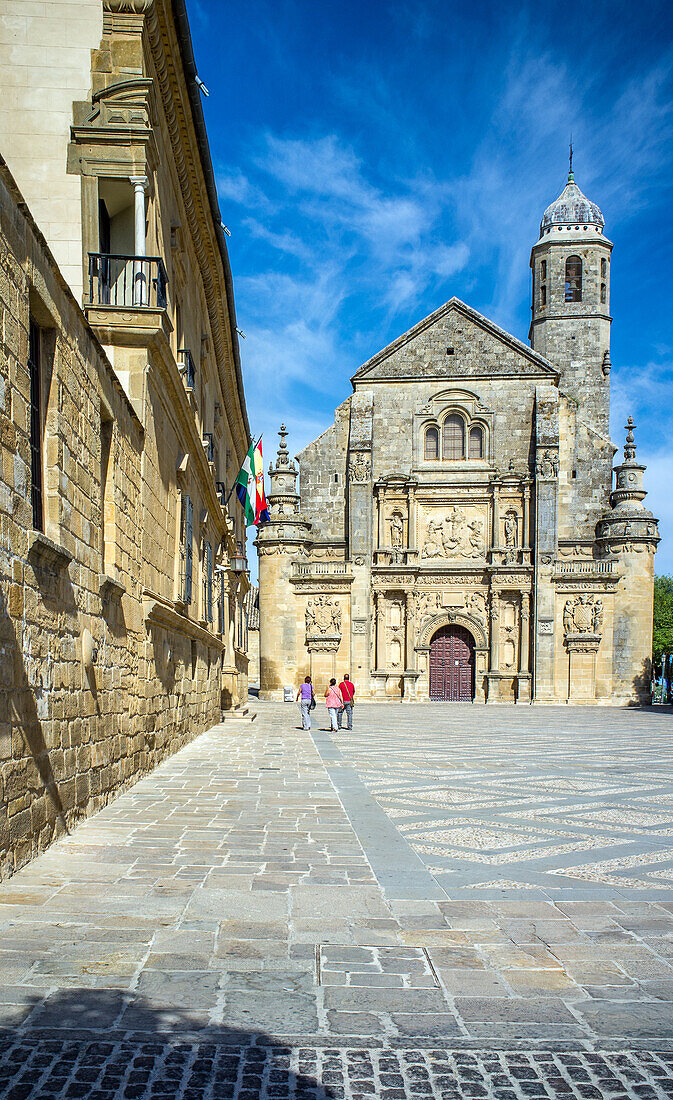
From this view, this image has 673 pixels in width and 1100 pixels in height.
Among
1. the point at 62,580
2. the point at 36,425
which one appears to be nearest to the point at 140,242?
the point at 36,425

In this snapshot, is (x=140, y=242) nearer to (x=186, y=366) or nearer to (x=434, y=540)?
(x=186, y=366)

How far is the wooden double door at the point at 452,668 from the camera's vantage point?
33281mm

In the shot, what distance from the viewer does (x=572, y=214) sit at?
4009cm

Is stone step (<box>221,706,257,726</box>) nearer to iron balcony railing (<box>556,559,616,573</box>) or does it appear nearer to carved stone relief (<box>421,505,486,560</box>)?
carved stone relief (<box>421,505,486,560</box>)

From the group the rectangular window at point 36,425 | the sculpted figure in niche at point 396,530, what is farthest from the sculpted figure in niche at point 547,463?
the rectangular window at point 36,425

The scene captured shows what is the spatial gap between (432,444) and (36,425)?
29.7 metres

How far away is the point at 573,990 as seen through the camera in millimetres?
3600

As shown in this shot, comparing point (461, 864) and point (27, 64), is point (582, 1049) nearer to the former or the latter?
point (461, 864)

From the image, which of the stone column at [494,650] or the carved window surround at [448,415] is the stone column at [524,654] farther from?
the carved window surround at [448,415]

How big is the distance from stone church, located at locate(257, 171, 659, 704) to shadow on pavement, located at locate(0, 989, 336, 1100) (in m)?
29.5

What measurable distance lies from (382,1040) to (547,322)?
38398 millimetres

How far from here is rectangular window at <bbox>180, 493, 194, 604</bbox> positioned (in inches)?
520

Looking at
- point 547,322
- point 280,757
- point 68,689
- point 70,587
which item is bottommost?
point 280,757

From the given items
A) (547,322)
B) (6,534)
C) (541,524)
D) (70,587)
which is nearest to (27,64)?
(70,587)
